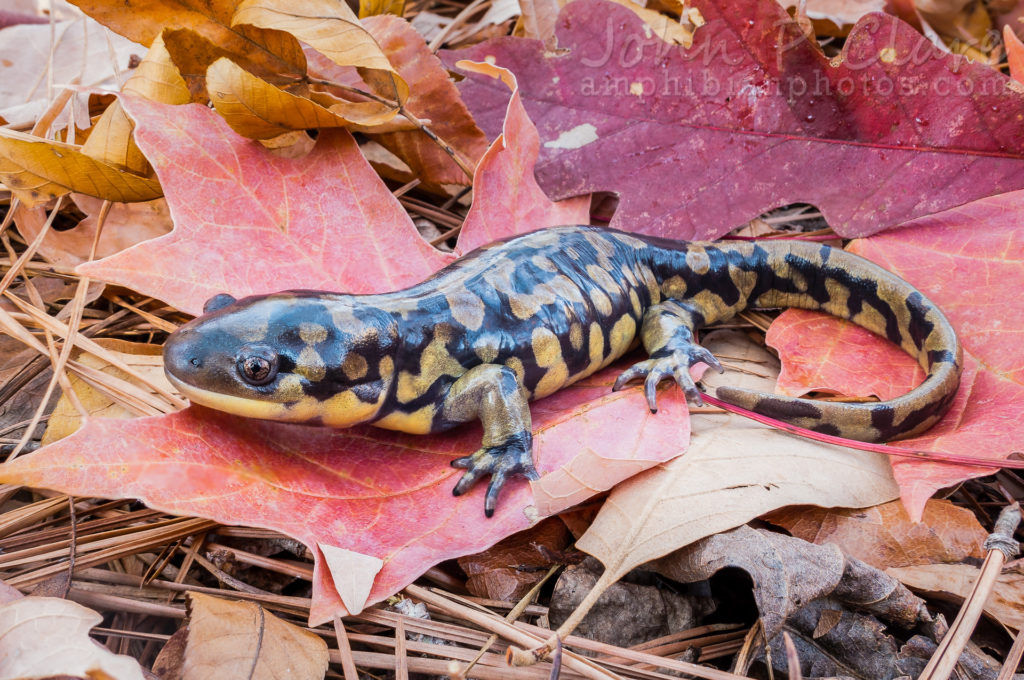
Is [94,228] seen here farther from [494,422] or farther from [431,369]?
[494,422]

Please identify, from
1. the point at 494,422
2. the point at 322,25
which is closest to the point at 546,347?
the point at 494,422

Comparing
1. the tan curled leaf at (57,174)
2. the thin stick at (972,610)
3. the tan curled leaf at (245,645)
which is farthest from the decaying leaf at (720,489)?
the tan curled leaf at (57,174)

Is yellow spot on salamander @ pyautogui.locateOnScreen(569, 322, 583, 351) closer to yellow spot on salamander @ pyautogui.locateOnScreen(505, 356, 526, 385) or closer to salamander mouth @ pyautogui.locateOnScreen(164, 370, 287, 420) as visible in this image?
yellow spot on salamander @ pyautogui.locateOnScreen(505, 356, 526, 385)

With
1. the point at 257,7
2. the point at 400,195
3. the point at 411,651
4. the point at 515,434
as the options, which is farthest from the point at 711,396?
the point at 257,7

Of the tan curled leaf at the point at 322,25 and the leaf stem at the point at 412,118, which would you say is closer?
the tan curled leaf at the point at 322,25

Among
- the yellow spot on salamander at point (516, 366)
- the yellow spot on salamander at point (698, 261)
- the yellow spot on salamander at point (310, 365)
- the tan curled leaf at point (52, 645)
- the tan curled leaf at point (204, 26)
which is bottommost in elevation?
the yellow spot on salamander at point (516, 366)

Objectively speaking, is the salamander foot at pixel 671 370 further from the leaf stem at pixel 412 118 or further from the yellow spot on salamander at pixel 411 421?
the leaf stem at pixel 412 118

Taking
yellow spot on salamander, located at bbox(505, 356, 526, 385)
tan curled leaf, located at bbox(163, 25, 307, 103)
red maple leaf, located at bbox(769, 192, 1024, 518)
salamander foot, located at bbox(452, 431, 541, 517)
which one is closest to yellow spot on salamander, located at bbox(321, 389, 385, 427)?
salamander foot, located at bbox(452, 431, 541, 517)
